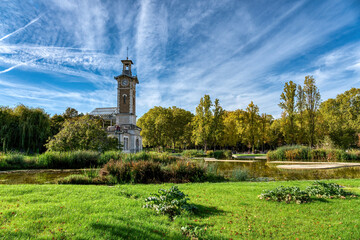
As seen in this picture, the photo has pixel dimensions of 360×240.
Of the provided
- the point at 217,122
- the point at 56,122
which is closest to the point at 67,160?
the point at 56,122

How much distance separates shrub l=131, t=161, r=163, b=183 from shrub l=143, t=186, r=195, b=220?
412 cm

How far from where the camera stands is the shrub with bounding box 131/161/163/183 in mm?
8189

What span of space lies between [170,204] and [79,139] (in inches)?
555

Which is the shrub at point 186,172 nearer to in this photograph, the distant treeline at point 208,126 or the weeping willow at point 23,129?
the distant treeline at point 208,126

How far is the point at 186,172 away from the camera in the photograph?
29.5ft

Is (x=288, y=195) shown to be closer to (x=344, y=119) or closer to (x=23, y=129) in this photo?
(x=23, y=129)

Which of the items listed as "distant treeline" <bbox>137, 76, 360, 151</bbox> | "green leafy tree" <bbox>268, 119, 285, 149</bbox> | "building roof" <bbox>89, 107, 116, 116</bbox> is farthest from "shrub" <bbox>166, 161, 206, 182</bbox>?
"building roof" <bbox>89, 107, 116, 116</bbox>

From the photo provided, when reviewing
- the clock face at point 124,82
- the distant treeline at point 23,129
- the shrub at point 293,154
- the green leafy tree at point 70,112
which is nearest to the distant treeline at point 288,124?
the shrub at point 293,154

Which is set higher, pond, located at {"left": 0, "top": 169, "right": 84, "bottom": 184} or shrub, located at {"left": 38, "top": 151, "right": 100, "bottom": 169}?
shrub, located at {"left": 38, "top": 151, "right": 100, "bottom": 169}

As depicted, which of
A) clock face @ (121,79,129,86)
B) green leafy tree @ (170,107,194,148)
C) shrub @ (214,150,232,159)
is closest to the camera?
shrub @ (214,150,232,159)

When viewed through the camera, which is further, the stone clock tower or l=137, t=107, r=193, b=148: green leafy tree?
l=137, t=107, r=193, b=148: green leafy tree

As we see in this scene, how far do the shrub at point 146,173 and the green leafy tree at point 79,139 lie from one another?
877 cm

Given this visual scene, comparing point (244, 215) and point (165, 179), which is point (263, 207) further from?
point (165, 179)

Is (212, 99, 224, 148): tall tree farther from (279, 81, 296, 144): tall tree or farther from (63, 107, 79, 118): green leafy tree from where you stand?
(63, 107, 79, 118): green leafy tree
